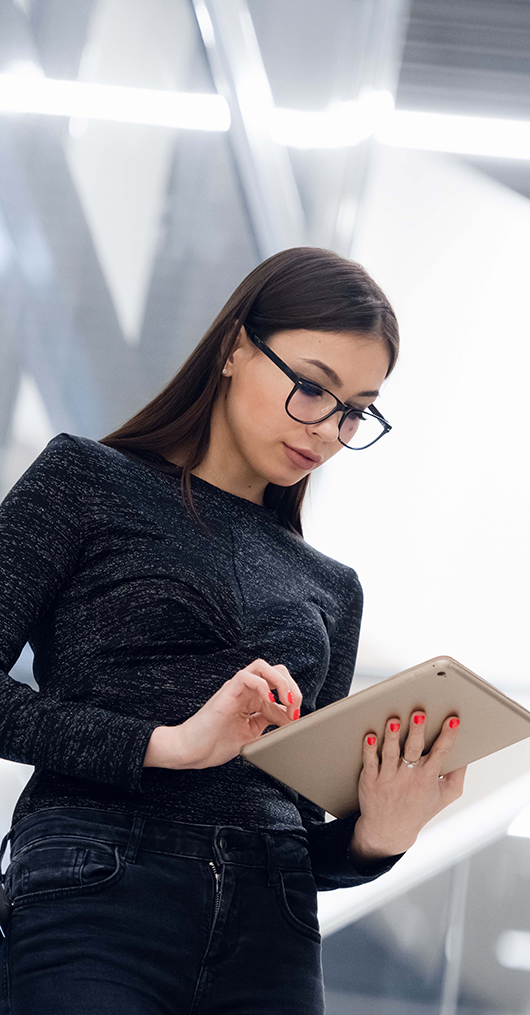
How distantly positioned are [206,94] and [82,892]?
1.80 meters

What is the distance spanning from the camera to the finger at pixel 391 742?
0.85m

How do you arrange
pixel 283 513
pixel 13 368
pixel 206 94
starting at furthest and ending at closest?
pixel 206 94
pixel 13 368
pixel 283 513

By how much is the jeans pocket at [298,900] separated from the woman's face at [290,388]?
1.50 ft

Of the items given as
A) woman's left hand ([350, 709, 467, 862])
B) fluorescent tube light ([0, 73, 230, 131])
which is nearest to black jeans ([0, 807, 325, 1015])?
woman's left hand ([350, 709, 467, 862])

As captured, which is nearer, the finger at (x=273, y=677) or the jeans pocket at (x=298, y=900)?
the finger at (x=273, y=677)

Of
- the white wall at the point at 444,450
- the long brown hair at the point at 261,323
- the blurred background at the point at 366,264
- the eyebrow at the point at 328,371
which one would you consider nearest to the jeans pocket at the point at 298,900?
the long brown hair at the point at 261,323

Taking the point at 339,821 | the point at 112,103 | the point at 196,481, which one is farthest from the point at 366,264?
the point at 339,821

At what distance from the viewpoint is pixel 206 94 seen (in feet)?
6.78

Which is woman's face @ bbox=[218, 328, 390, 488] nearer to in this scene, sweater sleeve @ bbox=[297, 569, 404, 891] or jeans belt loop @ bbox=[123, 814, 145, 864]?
sweater sleeve @ bbox=[297, 569, 404, 891]

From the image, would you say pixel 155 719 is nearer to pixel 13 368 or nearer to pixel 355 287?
pixel 355 287

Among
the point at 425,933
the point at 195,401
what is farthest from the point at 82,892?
the point at 425,933

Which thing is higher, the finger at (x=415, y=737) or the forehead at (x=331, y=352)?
the forehead at (x=331, y=352)

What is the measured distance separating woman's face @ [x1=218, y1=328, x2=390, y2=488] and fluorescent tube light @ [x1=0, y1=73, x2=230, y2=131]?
30.5 inches

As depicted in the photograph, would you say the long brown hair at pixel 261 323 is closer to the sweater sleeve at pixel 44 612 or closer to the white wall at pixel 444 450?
the sweater sleeve at pixel 44 612
